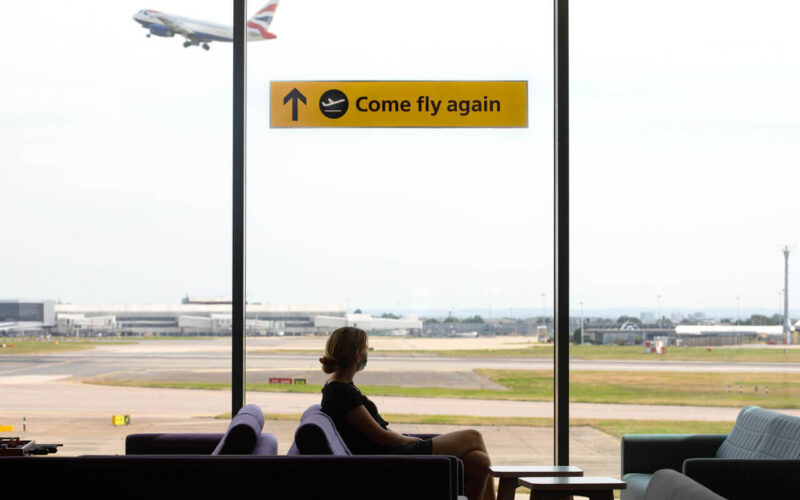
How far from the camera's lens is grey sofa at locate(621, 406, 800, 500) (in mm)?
2943

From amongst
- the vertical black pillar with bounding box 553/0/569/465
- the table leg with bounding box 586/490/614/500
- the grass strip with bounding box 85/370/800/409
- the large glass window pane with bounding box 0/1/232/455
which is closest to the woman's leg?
the table leg with bounding box 586/490/614/500

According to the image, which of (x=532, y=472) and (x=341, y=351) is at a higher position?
(x=341, y=351)

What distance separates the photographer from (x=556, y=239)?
14.1 feet

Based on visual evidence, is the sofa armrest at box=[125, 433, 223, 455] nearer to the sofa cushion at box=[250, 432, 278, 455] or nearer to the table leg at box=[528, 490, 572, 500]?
the sofa cushion at box=[250, 432, 278, 455]

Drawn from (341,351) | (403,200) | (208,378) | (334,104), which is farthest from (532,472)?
(208,378)

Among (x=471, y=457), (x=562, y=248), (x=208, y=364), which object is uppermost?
(x=562, y=248)

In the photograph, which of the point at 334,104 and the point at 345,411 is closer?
the point at 345,411

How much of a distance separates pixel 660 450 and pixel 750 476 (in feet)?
3.16

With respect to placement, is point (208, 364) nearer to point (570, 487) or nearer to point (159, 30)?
point (159, 30)

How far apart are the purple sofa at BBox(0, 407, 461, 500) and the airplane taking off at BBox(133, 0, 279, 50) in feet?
8.90

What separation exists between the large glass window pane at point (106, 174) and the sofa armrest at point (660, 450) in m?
2.52

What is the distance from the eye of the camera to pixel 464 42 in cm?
510

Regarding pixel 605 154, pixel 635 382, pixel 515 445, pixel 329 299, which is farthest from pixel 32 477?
pixel 635 382

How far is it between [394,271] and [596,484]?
2.57 meters
